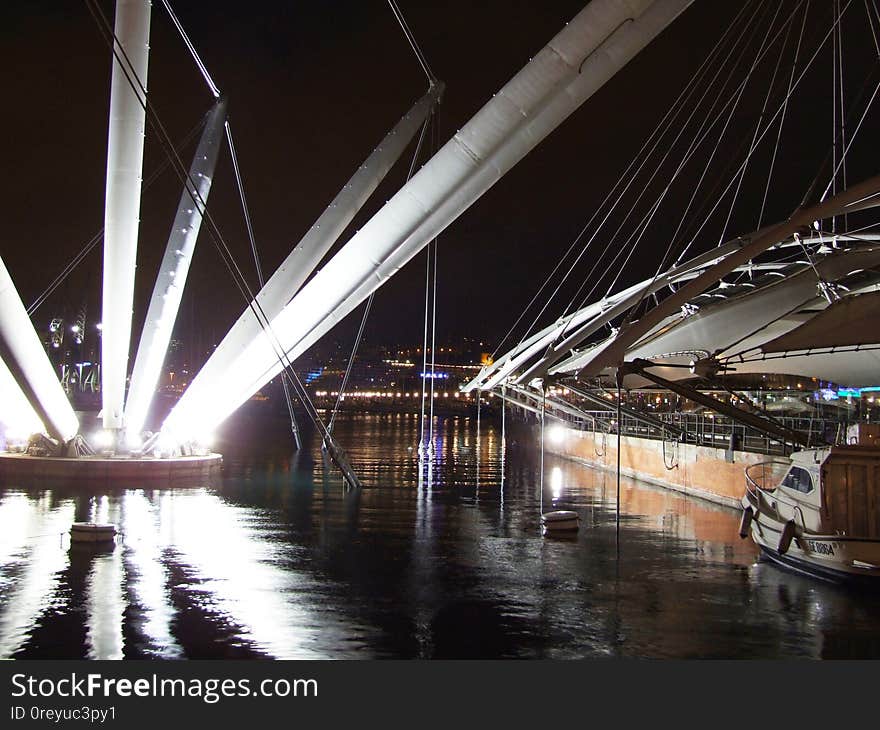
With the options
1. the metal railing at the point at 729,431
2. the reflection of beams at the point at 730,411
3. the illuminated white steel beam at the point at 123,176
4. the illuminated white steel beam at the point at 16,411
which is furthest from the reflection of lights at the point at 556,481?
the illuminated white steel beam at the point at 16,411

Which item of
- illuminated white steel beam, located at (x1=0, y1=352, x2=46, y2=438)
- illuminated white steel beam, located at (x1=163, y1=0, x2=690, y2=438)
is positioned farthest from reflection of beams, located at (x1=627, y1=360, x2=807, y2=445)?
illuminated white steel beam, located at (x1=0, y1=352, x2=46, y2=438)

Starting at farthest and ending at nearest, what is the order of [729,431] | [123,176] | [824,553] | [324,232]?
1. [729,431]
2. [324,232]
3. [123,176]
4. [824,553]

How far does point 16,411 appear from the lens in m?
30.6

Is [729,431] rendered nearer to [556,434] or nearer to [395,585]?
[395,585]

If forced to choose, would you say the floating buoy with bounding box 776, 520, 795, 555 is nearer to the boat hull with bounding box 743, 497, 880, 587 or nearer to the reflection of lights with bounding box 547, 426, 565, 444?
the boat hull with bounding box 743, 497, 880, 587

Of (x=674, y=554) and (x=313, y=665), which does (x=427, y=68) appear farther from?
(x=313, y=665)

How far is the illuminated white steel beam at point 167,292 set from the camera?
2981 cm

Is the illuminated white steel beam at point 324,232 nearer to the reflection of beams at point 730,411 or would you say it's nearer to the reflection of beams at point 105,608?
the reflection of beams at point 730,411

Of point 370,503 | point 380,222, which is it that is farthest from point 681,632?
point 370,503

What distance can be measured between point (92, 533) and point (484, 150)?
35.6 feet

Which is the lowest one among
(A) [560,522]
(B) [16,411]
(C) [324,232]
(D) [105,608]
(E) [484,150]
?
(D) [105,608]

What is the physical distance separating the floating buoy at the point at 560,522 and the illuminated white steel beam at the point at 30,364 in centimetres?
1375

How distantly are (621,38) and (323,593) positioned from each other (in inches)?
457

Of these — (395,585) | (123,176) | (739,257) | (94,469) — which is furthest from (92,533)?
(739,257)
